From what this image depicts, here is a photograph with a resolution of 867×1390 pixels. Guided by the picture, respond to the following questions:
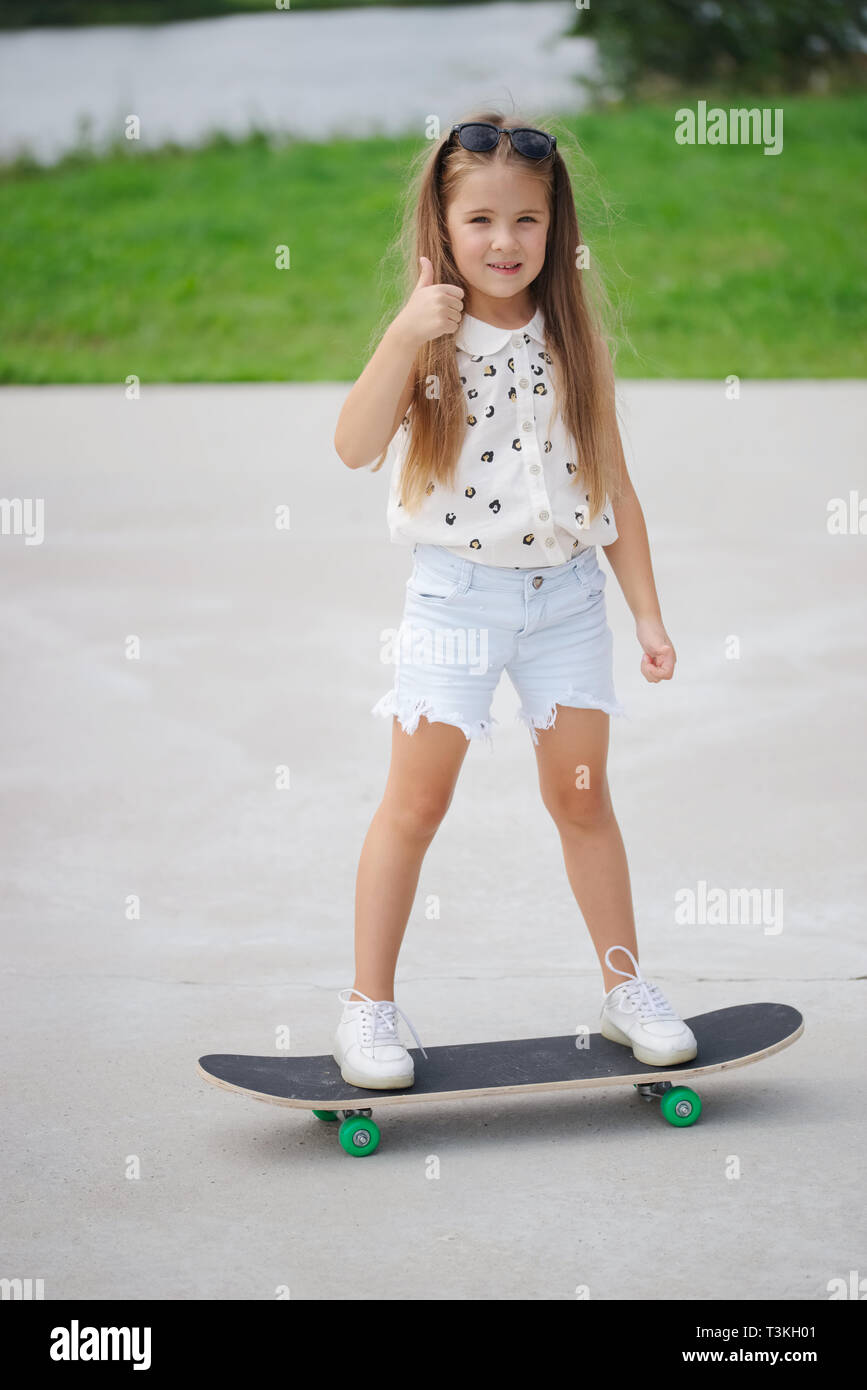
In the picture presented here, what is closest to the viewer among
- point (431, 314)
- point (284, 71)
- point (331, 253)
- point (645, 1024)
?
point (431, 314)

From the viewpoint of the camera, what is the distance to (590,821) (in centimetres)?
268

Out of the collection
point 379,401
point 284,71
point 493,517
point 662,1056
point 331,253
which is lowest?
point 662,1056

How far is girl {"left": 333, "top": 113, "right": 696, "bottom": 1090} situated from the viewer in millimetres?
2523

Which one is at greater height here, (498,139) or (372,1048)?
(498,139)

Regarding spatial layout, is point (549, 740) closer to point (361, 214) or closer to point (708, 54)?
point (361, 214)

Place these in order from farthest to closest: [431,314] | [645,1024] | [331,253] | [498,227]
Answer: [331,253]
[645,1024]
[498,227]
[431,314]

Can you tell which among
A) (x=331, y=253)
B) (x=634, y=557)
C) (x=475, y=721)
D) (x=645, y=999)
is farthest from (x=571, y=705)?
(x=331, y=253)

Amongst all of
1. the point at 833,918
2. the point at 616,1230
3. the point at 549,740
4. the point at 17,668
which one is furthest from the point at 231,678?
the point at 616,1230

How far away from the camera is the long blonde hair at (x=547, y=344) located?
2.54 meters

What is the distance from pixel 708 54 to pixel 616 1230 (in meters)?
18.8

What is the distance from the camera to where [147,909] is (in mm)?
3572

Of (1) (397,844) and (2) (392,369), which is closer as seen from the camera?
(2) (392,369)

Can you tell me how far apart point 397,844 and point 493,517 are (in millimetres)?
535

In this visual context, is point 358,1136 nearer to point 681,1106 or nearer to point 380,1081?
point 380,1081
